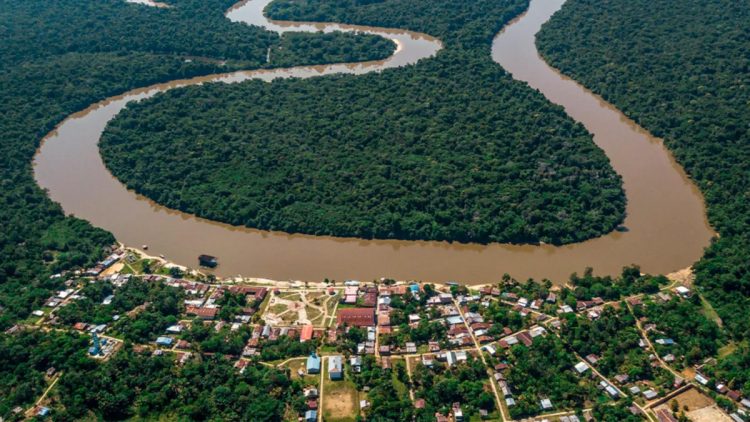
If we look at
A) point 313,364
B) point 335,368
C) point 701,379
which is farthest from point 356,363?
point 701,379

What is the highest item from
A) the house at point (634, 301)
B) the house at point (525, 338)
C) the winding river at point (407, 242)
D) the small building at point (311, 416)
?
the winding river at point (407, 242)

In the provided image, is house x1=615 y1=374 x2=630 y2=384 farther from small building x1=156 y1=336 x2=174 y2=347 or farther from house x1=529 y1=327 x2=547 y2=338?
small building x1=156 y1=336 x2=174 y2=347

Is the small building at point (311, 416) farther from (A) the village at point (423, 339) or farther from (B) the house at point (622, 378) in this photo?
(B) the house at point (622, 378)

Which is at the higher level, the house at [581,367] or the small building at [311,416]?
the house at [581,367]

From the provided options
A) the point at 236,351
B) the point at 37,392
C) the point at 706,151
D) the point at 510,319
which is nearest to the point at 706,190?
the point at 706,151

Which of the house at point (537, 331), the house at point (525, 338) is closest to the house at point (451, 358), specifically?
the house at point (525, 338)

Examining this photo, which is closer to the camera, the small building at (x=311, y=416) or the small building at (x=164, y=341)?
the small building at (x=311, y=416)

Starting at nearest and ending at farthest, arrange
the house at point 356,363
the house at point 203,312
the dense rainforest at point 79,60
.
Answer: the house at point 356,363
the house at point 203,312
the dense rainforest at point 79,60

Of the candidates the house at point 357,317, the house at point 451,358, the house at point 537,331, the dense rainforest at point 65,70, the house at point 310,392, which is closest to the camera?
the house at point 310,392

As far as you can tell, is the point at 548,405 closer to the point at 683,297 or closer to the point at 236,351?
the point at 683,297
